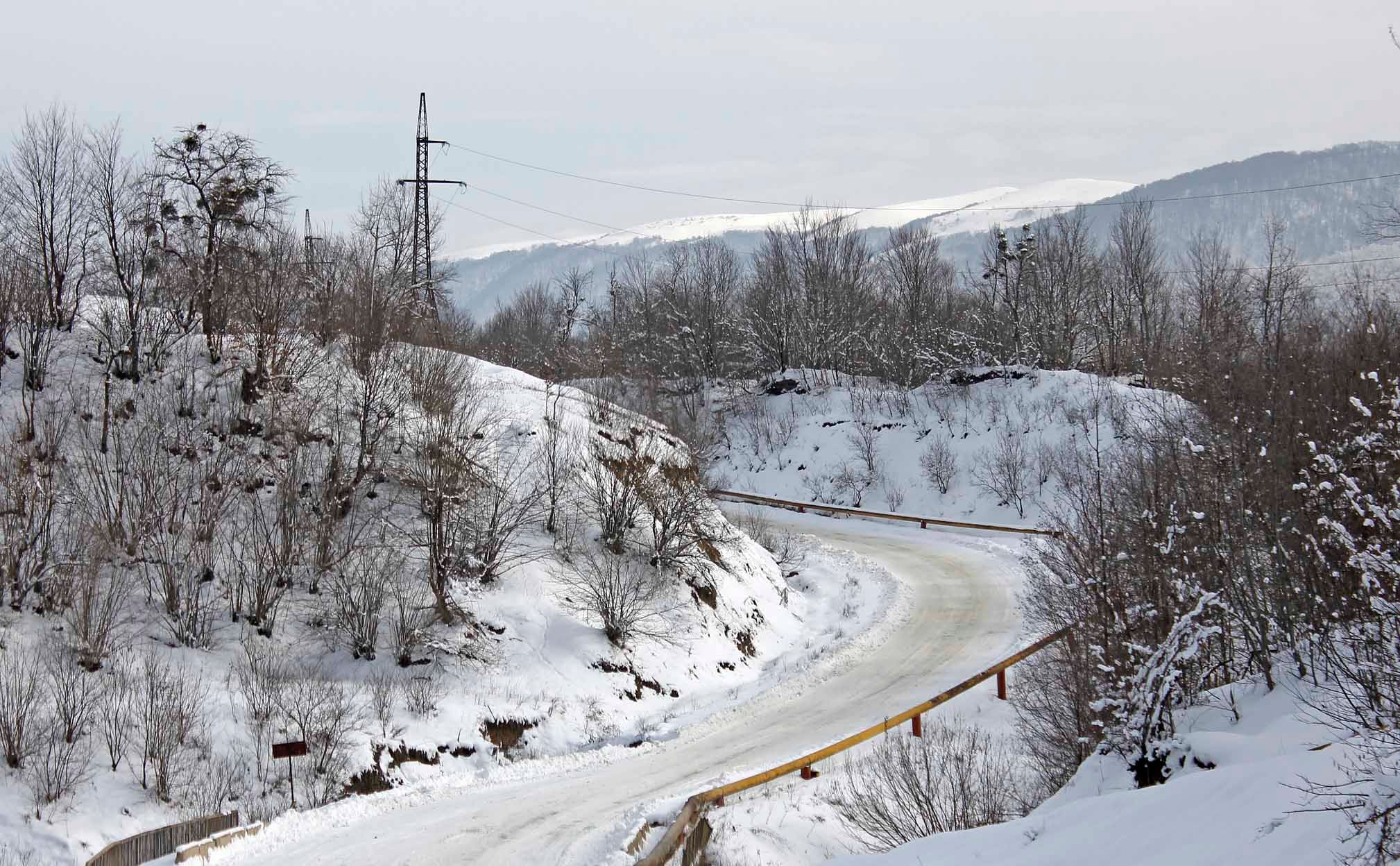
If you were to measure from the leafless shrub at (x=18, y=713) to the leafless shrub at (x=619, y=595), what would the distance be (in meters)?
10.7

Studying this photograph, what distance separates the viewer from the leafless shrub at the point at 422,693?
18.3 m

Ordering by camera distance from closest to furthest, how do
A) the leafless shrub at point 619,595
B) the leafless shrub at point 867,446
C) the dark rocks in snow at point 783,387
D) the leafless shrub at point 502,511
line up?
the leafless shrub at point 619,595 < the leafless shrub at point 502,511 < the leafless shrub at point 867,446 < the dark rocks in snow at point 783,387

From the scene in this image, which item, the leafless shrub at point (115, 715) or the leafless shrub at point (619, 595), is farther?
the leafless shrub at point (619, 595)

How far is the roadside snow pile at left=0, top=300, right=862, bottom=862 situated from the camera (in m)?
15.9

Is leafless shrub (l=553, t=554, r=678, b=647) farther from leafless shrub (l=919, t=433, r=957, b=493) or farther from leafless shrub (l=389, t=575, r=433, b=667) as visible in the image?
leafless shrub (l=919, t=433, r=957, b=493)

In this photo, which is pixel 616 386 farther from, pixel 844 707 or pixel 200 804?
pixel 200 804

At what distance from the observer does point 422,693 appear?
18.6 meters

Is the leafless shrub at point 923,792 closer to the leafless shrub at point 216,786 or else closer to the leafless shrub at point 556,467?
the leafless shrub at point 216,786

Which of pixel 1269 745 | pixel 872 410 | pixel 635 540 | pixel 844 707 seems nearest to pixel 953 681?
pixel 844 707

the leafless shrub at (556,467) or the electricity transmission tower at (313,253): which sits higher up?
the electricity transmission tower at (313,253)

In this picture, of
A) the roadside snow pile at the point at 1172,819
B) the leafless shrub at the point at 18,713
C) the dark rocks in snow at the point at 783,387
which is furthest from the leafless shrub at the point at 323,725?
the dark rocks in snow at the point at 783,387

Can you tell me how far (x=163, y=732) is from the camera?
15.5m

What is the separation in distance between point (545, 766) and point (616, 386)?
712 inches

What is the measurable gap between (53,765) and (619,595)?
37.5 ft
